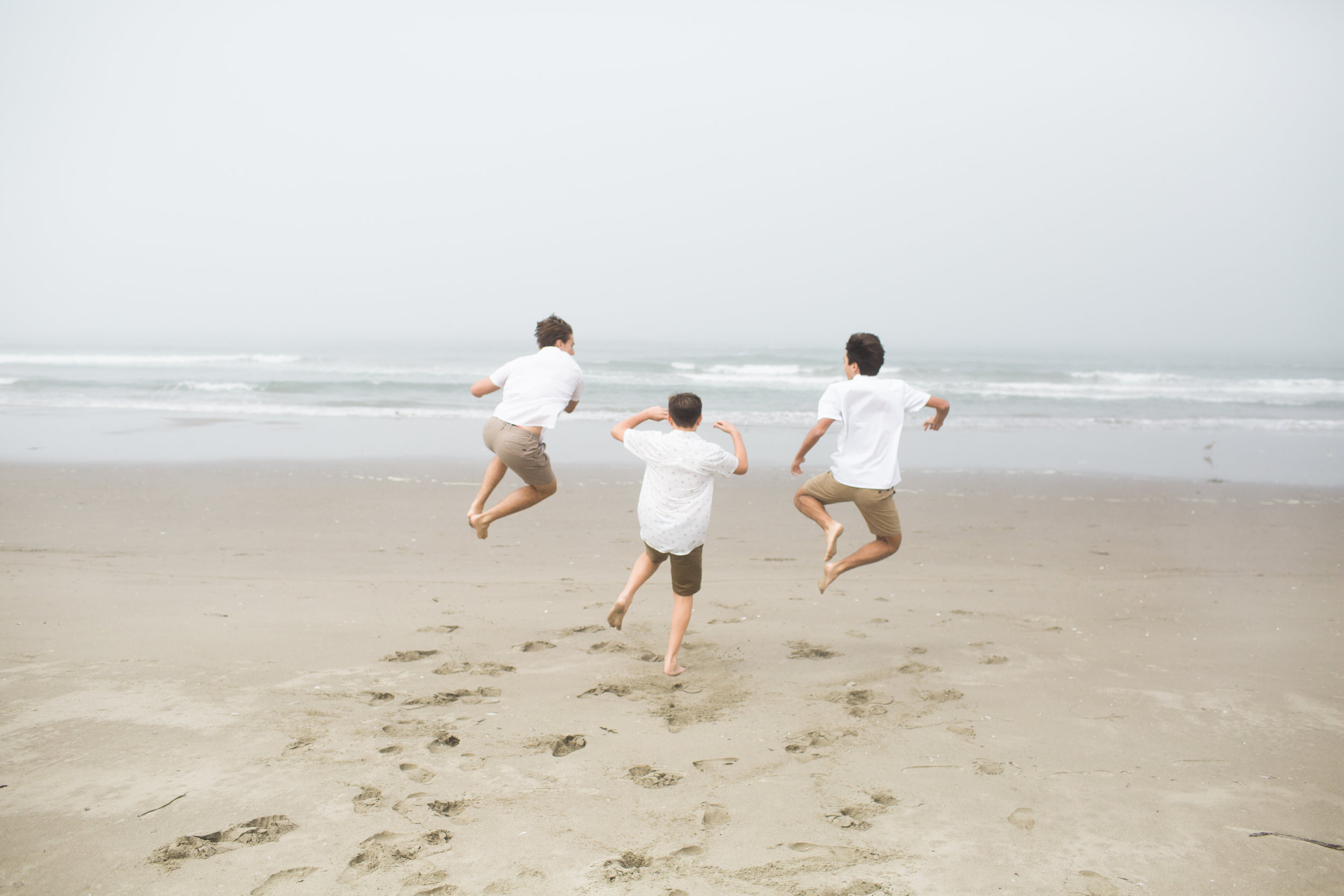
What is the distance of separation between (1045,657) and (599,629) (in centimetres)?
264

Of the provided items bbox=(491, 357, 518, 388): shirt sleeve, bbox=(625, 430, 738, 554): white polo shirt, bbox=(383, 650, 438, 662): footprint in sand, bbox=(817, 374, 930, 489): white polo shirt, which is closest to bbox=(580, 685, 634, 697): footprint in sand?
bbox=(625, 430, 738, 554): white polo shirt

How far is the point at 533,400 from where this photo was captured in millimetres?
5789

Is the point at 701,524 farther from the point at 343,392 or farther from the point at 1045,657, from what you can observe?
the point at 343,392

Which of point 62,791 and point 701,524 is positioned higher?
point 701,524

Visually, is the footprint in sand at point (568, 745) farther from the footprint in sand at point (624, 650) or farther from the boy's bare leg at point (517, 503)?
the boy's bare leg at point (517, 503)

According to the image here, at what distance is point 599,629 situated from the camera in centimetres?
544

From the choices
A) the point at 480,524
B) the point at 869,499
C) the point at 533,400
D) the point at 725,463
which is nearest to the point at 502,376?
the point at 533,400

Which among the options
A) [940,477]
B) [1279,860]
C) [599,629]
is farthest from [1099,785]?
[940,477]

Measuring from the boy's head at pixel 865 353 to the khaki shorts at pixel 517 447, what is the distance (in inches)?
82.5

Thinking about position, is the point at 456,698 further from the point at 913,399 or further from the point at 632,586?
the point at 913,399

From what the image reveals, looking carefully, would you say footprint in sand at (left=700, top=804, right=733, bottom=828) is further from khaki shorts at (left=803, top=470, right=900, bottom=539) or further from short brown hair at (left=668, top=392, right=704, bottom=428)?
khaki shorts at (left=803, top=470, right=900, bottom=539)

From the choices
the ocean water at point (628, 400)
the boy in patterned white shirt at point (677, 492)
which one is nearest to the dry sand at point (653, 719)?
the boy in patterned white shirt at point (677, 492)

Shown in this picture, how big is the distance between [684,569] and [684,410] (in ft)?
2.92

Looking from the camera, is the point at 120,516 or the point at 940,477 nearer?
the point at 120,516
